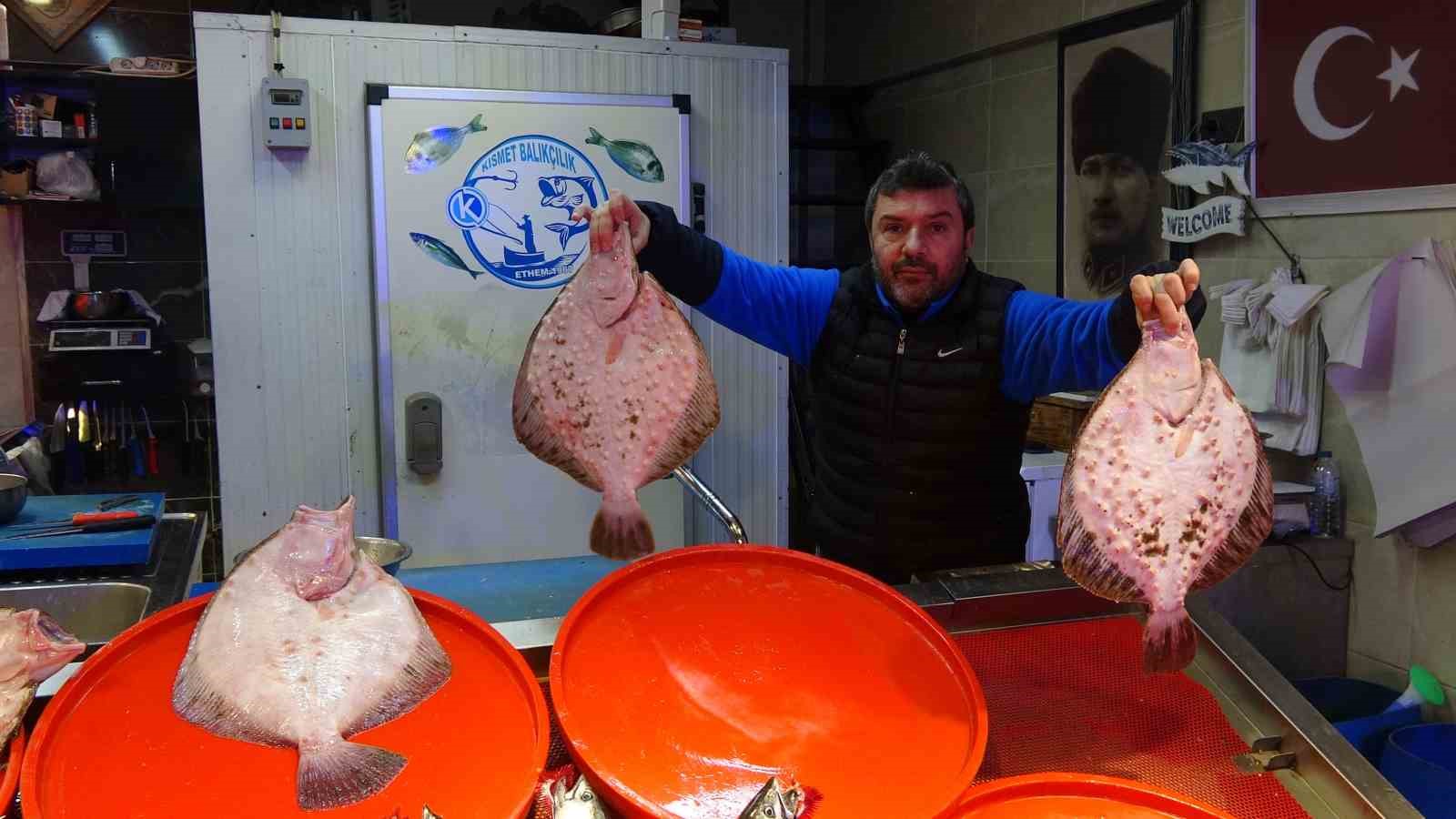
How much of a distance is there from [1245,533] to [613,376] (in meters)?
0.70

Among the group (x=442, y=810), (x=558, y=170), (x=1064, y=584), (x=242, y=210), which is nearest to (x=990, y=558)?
(x=1064, y=584)

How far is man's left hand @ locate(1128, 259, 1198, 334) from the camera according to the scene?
1.06 meters

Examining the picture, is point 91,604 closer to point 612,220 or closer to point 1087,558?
point 612,220

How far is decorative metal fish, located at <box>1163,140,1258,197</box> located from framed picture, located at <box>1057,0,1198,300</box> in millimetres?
95

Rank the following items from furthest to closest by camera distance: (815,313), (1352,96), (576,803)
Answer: (1352,96), (815,313), (576,803)

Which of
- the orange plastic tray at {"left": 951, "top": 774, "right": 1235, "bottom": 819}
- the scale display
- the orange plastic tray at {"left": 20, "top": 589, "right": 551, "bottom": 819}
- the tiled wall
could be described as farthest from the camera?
the scale display

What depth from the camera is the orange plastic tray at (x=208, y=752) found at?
1.02 m

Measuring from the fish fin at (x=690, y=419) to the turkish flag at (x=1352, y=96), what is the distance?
2.34 meters

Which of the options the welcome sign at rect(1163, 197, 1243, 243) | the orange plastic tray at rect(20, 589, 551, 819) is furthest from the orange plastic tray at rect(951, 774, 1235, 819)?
the welcome sign at rect(1163, 197, 1243, 243)

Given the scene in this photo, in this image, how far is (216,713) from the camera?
0.96 m

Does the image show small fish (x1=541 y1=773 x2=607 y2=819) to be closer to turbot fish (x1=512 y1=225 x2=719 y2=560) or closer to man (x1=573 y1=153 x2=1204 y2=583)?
turbot fish (x1=512 y1=225 x2=719 y2=560)

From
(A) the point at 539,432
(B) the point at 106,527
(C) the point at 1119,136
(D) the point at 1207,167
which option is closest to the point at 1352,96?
(D) the point at 1207,167

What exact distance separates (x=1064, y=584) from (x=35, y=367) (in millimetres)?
4727

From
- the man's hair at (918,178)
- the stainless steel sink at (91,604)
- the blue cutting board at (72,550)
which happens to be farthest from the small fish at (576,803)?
the blue cutting board at (72,550)
